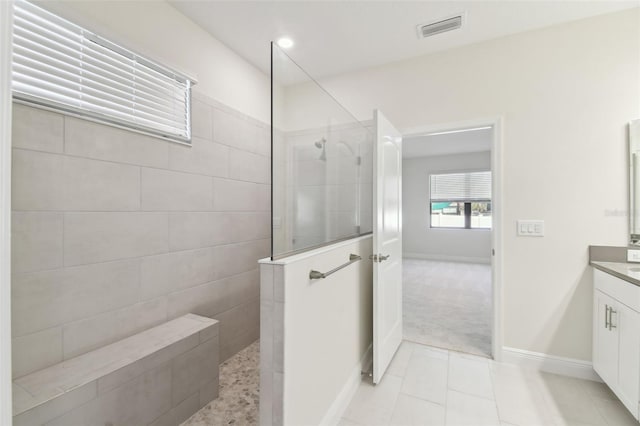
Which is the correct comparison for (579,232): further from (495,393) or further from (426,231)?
(426,231)

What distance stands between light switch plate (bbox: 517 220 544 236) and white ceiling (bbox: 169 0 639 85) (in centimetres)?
153

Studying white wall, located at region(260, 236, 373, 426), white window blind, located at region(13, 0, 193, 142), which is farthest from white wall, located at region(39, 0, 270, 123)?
white wall, located at region(260, 236, 373, 426)

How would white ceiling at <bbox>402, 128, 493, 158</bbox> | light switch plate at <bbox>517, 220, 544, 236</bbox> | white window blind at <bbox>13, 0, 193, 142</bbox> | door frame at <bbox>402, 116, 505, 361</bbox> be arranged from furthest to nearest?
white ceiling at <bbox>402, 128, 493, 158</bbox> < door frame at <bbox>402, 116, 505, 361</bbox> < light switch plate at <bbox>517, 220, 544, 236</bbox> < white window blind at <bbox>13, 0, 193, 142</bbox>

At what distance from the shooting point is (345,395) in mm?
1833

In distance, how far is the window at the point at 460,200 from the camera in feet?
21.6

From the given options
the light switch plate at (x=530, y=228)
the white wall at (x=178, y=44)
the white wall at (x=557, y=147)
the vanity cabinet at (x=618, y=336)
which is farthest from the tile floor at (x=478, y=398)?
the white wall at (x=178, y=44)

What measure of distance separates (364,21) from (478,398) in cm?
282

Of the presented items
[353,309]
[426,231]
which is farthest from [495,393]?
[426,231]

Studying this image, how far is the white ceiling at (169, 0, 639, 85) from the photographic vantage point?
1.98m

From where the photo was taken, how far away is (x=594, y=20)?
2.09 metres

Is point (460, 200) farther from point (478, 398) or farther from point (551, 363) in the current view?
point (478, 398)

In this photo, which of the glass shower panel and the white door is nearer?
the glass shower panel

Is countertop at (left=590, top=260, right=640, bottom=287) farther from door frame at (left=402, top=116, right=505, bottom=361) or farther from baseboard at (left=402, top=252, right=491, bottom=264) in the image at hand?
baseboard at (left=402, top=252, right=491, bottom=264)

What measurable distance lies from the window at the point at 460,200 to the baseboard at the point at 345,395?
→ 5557 mm
